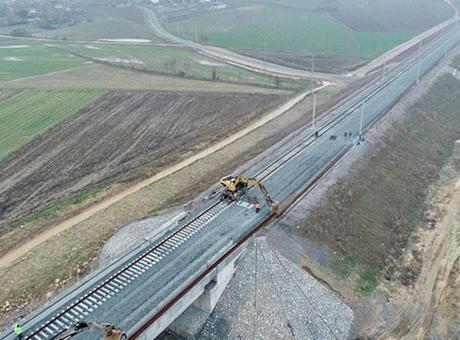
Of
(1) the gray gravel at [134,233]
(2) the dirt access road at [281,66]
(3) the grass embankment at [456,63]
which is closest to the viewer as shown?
(1) the gray gravel at [134,233]

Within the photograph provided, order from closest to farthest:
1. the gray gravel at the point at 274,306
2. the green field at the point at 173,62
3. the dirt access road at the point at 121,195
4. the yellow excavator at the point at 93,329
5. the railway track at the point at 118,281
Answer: the yellow excavator at the point at 93,329 < the railway track at the point at 118,281 < the gray gravel at the point at 274,306 < the dirt access road at the point at 121,195 < the green field at the point at 173,62

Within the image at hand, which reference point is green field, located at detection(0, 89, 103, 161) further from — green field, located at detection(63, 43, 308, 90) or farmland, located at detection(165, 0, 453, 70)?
farmland, located at detection(165, 0, 453, 70)

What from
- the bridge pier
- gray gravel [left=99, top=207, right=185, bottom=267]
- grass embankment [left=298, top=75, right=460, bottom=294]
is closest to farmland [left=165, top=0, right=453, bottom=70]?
grass embankment [left=298, top=75, right=460, bottom=294]

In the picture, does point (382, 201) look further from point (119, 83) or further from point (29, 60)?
point (29, 60)

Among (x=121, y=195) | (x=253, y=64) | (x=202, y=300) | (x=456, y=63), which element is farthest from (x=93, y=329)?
(x=456, y=63)

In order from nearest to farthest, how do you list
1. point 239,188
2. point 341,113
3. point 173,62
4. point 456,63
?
point 239,188
point 341,113
point 173,62
point 456,63

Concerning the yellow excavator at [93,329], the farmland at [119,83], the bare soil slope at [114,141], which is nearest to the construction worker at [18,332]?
the yellow excavator at [93,329]

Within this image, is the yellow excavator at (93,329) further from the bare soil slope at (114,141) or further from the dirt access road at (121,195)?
the bare soil slope at (114,141)
